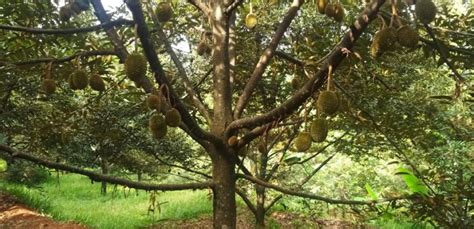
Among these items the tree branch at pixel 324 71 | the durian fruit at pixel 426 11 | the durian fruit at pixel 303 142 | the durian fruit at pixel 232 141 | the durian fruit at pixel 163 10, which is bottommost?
the durian fruit at pixel 303 142

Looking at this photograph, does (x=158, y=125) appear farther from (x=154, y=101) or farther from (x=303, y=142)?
(x=303, y=142)

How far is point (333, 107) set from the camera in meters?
1.64

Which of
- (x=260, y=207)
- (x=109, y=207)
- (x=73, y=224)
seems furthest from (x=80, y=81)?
(x=109, y=207)

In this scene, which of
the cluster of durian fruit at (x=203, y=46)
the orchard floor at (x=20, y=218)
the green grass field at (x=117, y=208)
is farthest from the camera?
the green grass field at (x=117, y=208)

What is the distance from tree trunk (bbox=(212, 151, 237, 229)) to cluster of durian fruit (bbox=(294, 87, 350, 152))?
417 mm

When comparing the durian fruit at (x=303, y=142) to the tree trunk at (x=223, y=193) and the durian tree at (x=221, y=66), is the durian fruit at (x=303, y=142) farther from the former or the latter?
the tree trunk at (x=223, y=193)

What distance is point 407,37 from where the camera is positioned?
149cm

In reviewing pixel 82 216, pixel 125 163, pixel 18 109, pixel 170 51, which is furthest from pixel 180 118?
pixel 82 216

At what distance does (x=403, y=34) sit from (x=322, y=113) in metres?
0.52

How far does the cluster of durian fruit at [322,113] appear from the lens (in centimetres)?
163

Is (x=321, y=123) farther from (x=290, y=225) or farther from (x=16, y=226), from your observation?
(x=16, y=226)

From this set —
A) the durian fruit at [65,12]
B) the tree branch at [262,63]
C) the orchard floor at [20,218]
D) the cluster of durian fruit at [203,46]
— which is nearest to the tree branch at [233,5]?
the tree branch at [262,63]

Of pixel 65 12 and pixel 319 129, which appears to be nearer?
pixel 319 129

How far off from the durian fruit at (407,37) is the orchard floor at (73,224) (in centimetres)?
513
